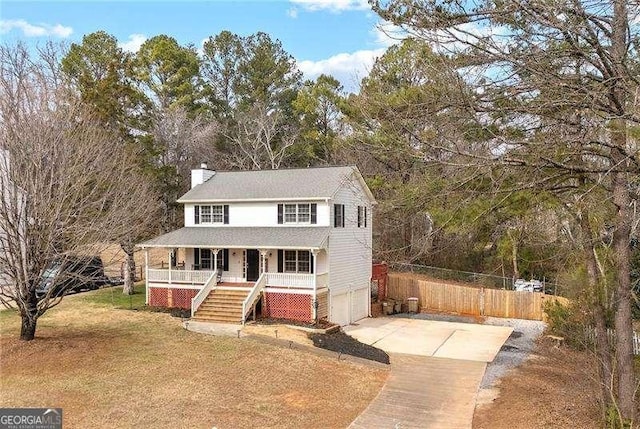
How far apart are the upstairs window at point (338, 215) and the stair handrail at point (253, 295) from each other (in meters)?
4.16

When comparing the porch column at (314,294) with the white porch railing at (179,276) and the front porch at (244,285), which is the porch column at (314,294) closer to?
the front porch at (244,285)

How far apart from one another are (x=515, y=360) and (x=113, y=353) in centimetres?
1362

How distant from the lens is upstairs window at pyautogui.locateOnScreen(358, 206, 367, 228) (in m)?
27.0

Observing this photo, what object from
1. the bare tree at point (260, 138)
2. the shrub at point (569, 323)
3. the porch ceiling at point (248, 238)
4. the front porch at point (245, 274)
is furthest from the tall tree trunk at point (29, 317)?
the bare tree at point (260, 138)

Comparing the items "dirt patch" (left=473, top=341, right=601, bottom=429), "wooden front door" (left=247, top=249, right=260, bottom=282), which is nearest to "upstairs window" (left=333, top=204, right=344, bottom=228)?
"wooden front door" (left=247, top=249, right=260, bottom=282)

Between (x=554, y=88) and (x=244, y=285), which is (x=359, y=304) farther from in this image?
(x=554, y=88)

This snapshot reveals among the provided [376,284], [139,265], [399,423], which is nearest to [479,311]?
[376,284]

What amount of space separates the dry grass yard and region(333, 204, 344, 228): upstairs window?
26.3ft

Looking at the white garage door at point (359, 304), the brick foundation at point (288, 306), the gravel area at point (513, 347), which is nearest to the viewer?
the gravel area at point (513, 347)

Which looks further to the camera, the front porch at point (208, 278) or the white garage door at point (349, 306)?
the white garage door at point (349, 306)

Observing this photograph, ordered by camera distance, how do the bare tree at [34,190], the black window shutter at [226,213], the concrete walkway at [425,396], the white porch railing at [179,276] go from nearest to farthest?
the concrete walkway at [425,396] < the bare tree at [34,190] < the white porch railing at [179,276] < the black window shutter at [226,213]

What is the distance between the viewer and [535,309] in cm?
2738

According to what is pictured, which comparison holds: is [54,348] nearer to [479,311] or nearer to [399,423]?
[399,423]

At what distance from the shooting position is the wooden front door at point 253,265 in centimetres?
2534
